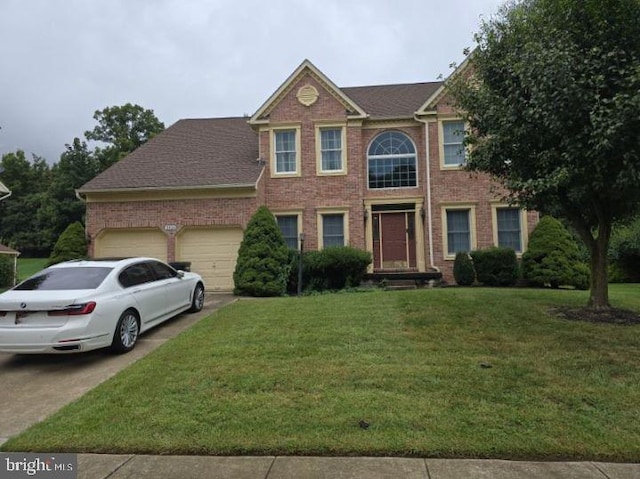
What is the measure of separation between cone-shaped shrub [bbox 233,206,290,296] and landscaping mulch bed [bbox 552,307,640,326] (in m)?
7.59

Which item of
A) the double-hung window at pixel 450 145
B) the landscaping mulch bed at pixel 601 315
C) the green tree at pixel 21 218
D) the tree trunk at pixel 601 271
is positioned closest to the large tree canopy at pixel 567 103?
the tree trunk at pixel 601 271

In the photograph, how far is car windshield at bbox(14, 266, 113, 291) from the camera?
21.9ft

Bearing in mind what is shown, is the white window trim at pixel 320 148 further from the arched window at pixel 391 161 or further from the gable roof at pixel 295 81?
the arched window at pixel 391 161

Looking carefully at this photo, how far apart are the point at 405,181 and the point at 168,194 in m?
8.80

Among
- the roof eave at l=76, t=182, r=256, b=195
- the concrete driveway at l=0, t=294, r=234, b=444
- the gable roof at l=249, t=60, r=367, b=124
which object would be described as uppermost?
the gable roof at l=249, t=60, r=367, b=124

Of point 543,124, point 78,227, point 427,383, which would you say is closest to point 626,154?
point 543,124

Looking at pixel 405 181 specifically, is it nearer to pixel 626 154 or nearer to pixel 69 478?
pixel 626 154

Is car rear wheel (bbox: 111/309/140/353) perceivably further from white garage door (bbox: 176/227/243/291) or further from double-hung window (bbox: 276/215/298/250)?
double-hung window (bbox: 276/215/298/250)

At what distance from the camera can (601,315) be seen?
7.81 m

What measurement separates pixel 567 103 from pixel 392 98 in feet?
41.6

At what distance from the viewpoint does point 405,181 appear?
1639cm

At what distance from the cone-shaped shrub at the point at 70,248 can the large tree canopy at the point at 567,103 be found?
13.6 m

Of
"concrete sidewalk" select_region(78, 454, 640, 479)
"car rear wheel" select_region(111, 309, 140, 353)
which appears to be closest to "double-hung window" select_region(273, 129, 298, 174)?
"car rear wheel" select_region(111, 309, 140, 353)

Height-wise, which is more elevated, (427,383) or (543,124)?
(543,124)
